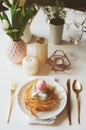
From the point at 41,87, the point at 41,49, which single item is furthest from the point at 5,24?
the point at 41,87

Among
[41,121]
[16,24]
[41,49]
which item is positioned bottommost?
[41,121]

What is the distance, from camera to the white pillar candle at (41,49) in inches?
42.7

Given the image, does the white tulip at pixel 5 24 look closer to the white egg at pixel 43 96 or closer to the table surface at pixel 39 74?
the table surface at pixel 39 74

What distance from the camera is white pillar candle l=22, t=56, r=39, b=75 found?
3.41 feet

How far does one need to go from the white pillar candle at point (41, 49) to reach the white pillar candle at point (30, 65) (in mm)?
47

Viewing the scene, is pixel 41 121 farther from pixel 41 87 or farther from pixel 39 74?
pixel 39 74

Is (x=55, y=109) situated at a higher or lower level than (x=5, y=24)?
lower

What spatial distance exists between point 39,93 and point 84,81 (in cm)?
23

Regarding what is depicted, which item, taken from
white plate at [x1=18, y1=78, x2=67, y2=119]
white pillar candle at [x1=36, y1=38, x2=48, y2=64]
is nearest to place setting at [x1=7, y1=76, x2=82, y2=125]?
white plate at [x1=18, y1=78, x2=67, y2=119]

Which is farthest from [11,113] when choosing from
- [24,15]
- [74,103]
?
[24,15]

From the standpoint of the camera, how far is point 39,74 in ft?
3.52

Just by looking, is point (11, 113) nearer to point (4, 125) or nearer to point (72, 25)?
point (4, 125)

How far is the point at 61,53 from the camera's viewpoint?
1.19m

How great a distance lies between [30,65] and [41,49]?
0.10 metres
